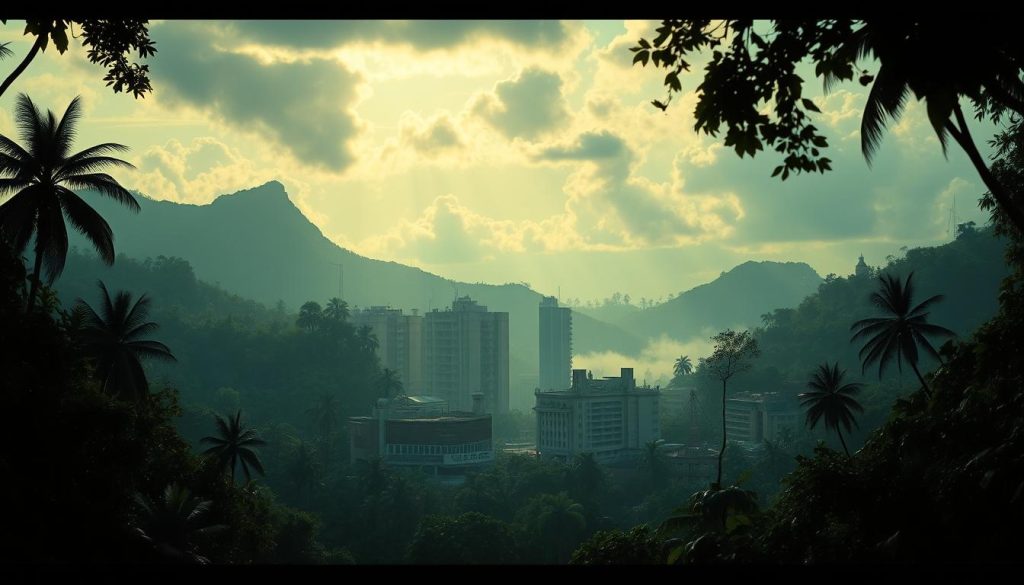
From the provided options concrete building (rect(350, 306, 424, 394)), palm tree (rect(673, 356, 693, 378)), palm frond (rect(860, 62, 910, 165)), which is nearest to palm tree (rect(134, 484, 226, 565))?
palm frond (rect(860, 62, 910, 165))

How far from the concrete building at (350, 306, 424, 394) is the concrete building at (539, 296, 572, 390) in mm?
42846

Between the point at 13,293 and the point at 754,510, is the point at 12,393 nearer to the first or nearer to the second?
the point at 13,293

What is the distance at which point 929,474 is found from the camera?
12625mm

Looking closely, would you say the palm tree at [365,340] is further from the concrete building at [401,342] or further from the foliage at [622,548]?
the foliage at [622,548]

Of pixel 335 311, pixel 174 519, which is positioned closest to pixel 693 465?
pixel 335 311

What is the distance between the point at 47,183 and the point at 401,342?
131392 mm

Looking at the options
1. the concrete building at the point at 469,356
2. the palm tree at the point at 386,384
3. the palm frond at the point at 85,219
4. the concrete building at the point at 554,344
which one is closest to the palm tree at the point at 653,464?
the palm tree at the point at 386,384

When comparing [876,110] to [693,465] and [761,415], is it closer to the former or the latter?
[693,465]

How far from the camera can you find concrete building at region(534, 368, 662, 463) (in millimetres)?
97375

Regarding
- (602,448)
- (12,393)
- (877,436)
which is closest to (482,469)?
(602,448)

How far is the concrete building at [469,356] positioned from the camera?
138 meters

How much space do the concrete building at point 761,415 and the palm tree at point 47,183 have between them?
79.2m

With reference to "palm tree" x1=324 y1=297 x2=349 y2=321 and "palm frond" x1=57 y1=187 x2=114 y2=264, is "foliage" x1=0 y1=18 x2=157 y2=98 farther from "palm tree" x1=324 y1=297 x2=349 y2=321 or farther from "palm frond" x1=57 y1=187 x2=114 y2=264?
"palm tree" x1=324 y1=297 x2=349 y2=321

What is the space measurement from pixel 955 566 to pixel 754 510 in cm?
1400
